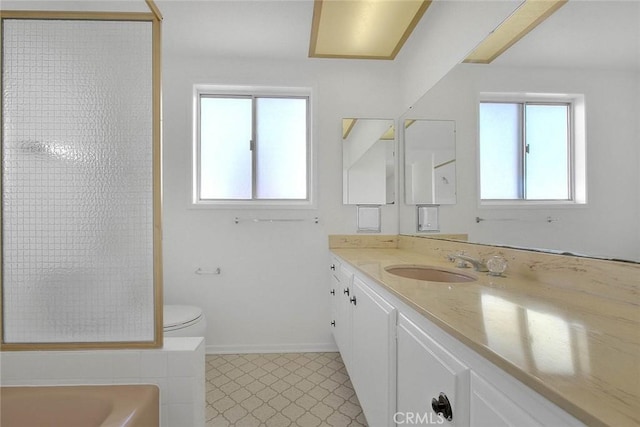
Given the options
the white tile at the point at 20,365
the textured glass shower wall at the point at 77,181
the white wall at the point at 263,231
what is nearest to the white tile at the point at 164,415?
the textured glass shower wall at the point at 77,181

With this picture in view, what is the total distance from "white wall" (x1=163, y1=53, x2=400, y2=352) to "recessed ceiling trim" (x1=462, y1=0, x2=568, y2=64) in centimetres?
111

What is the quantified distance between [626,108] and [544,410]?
2.89ft

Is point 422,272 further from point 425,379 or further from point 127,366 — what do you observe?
point 127,366

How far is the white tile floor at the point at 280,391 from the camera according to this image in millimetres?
1580

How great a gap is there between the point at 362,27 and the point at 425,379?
2031 millimetres

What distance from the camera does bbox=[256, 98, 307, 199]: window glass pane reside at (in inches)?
101

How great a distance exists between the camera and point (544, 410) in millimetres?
435

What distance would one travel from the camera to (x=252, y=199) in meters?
2.53

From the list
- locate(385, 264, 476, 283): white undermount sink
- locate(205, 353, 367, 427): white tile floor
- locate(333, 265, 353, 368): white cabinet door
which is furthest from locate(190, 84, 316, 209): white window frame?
locate(205, 353, 367, 427): white tile floor

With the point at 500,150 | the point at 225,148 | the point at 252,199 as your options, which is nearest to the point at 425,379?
the point at 500,150

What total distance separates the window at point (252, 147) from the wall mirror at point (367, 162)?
0.36m

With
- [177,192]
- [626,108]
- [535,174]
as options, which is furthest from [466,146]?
[177,192]

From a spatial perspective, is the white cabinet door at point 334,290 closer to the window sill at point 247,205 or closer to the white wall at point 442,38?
the window sill at point 247,205

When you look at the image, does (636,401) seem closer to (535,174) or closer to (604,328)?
(604,328)
